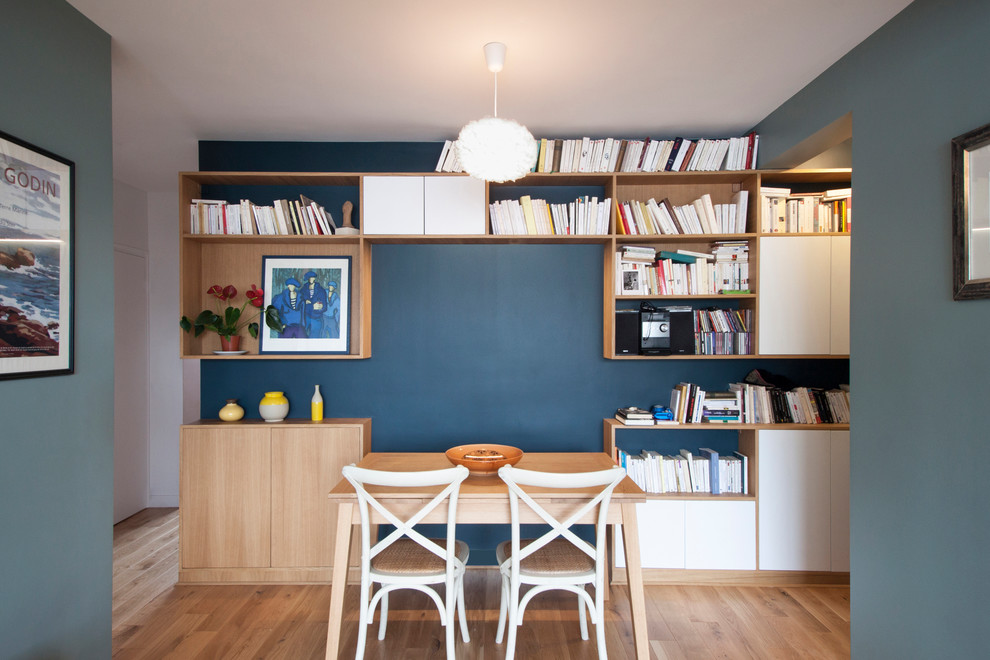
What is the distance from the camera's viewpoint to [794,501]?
10.8 feet

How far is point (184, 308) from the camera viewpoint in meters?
3.36

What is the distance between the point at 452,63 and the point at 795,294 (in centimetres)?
244

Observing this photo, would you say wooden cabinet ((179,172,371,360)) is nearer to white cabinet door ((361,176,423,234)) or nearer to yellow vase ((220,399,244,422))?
white cabinet door ((361,176,423,234))

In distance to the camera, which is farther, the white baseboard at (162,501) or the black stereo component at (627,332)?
the white baseboard at (162,501)

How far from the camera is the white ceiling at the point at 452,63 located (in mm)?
2129

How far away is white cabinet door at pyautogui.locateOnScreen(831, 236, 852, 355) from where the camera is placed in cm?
327

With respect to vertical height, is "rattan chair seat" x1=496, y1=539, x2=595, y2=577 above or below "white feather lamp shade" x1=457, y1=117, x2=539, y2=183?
below

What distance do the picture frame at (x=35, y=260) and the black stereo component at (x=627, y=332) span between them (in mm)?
2770

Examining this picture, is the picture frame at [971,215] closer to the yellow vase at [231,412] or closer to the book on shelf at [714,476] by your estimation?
the book on shelf at [714,476]

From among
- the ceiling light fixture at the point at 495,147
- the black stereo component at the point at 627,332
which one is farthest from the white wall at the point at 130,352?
the black stereo component at the point at 627,332

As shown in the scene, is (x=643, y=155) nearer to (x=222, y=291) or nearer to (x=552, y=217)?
(x=552, y=217)

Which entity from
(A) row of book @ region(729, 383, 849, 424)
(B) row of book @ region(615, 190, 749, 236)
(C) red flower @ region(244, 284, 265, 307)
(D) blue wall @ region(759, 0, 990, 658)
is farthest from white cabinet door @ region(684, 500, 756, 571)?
(C) red flower @ region(244, 284, 265, 307)

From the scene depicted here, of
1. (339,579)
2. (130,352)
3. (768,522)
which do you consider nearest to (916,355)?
(768,522)

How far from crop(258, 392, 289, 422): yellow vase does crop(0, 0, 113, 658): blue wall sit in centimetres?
112
